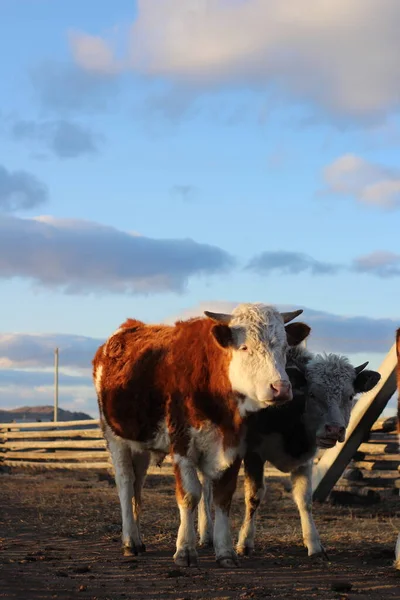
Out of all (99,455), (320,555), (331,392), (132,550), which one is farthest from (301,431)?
(99,455)

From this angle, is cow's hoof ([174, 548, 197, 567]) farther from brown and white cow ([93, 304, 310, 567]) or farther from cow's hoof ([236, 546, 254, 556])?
cow's hoof ([236, 546, 254, 556])

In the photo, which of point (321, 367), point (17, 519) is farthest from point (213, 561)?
point (17, 519)

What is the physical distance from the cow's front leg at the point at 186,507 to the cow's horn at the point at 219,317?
1.19 m

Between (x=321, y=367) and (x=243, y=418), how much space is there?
127 cm

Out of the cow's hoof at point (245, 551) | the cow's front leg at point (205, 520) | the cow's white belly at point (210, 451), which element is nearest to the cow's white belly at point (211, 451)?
the cow's white belly at point (210, 451)

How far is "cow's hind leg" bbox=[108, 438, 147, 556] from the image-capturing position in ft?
27.8

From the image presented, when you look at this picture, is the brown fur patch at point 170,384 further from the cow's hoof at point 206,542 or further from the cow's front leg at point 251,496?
the cow's hoof at point 206,542

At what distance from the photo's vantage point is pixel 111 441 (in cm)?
898

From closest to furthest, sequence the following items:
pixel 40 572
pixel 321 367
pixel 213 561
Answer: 1. pixel 40 572
2. pixel 213 561
3. pixel 321 367

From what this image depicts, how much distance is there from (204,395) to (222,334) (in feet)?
2.00

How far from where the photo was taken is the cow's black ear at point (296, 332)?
8.03 meters

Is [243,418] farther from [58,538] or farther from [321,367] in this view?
[58,538]

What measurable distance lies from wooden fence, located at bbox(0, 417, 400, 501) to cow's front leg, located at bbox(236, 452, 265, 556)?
Answer: 581 cm

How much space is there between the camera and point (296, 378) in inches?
332
